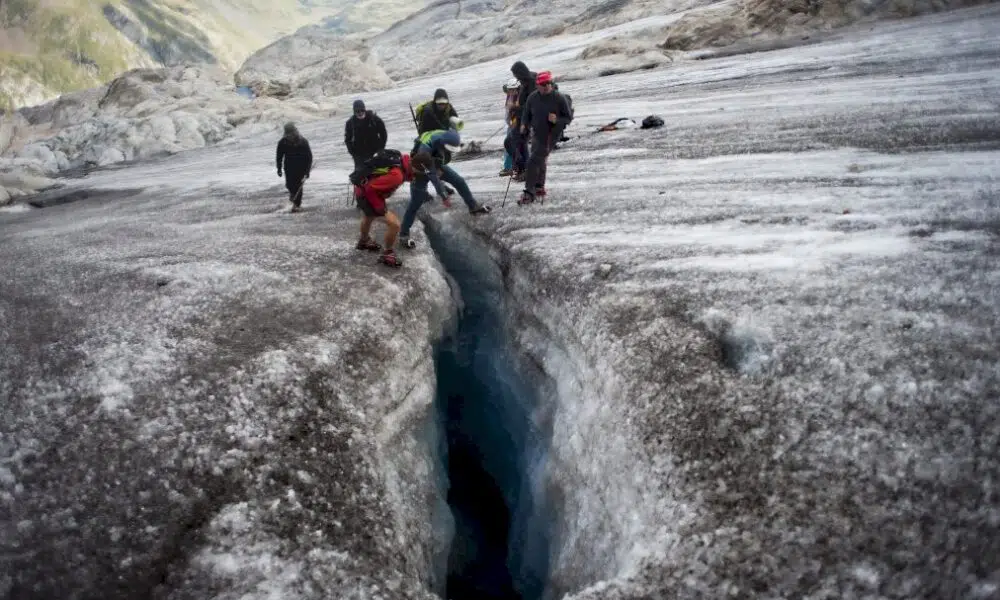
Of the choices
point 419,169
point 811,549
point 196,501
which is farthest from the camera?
point 419,169

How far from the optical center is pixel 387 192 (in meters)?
8.58

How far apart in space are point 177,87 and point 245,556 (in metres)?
46.1

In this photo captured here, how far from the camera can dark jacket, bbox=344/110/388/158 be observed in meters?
11.4

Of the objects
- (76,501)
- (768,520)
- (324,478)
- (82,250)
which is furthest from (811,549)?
(82,250)

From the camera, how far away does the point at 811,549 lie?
405 centimetres

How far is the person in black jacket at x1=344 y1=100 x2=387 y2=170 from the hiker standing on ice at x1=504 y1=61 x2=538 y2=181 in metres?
2.75

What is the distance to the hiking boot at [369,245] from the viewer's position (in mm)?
9320

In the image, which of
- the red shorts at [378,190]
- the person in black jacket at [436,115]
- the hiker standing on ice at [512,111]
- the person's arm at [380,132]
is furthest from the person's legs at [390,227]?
the hiker standing on ice at [512,111]

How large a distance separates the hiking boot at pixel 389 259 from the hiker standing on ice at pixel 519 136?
11.0 ft

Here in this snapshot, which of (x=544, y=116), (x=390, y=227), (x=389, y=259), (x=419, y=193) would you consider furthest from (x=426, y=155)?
(x=544, y=116)

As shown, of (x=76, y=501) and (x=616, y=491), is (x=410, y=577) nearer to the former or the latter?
(x=616, y=491)

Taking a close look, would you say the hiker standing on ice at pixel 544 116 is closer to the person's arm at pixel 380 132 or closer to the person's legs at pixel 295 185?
the person's arm at pixel 380 132

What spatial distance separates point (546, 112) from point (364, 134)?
404cm

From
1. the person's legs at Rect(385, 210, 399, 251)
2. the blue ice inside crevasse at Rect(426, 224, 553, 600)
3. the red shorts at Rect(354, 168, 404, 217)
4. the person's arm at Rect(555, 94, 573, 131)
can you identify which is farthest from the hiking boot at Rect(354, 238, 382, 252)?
the person's arm at Rect(555, 94, 573, 131)
